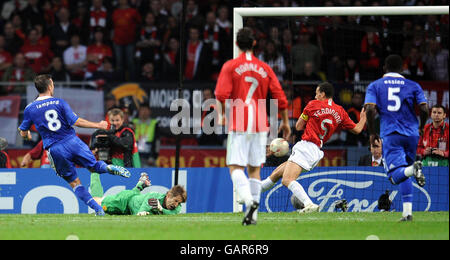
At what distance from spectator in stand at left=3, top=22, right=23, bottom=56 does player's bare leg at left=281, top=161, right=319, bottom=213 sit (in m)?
9.64

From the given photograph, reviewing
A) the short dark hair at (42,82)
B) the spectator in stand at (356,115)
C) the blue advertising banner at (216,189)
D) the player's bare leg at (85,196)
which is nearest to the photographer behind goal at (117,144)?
the blue advertising banner at (216,189)

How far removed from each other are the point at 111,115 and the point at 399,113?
546 cm

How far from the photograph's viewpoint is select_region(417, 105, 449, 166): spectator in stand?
13.9 meters

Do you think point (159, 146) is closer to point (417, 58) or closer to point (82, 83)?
point (82, 83)

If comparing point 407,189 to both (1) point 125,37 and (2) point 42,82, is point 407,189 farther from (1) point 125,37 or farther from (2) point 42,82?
(1) point 125,37

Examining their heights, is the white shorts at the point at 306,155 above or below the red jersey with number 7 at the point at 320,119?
below

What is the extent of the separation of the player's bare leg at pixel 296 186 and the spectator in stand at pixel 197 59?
6.63m

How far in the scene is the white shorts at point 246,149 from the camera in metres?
9.17

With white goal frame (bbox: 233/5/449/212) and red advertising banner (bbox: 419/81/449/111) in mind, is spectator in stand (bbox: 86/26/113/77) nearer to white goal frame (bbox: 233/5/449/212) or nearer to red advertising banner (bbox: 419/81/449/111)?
white goal frame (bbox: 233/5/449/212)

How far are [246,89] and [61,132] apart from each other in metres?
3.39

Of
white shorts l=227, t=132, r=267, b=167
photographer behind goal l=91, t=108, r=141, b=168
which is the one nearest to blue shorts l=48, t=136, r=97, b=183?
photographer behind goal l=91, t=108, r=141, b=168

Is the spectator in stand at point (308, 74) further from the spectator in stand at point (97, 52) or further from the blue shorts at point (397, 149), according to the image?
the blue shorts at point (397, 149)

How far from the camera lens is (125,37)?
19.0 m

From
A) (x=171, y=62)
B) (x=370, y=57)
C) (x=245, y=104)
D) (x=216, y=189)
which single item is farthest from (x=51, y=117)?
(x=370, y=57)
